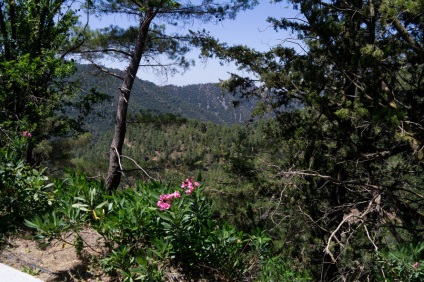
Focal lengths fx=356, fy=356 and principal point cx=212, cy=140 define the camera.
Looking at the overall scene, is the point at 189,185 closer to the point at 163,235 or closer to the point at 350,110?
the point at 163,235

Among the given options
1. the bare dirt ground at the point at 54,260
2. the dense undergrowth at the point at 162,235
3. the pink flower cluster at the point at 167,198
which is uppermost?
the pink flower cluster at the point at 167,198

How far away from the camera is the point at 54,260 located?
101 inches

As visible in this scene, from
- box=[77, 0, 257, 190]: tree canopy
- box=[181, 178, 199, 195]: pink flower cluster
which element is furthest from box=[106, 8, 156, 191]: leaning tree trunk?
box=[181, 178, 199, 195]: pink flower cluster

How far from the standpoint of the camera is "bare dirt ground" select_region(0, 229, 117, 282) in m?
2.38

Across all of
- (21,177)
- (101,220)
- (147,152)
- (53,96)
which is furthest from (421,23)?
(147,152)

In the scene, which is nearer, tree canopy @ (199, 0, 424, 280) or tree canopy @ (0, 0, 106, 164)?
tree canopy @ (199, 0, 424, 280)

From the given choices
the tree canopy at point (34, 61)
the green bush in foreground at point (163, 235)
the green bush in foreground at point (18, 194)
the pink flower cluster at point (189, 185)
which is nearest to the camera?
the green bush in foreground at point (163, 235)

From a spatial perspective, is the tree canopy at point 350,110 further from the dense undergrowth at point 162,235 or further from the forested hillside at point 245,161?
the dense undergrowth at point 162,235

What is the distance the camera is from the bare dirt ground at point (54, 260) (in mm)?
2381

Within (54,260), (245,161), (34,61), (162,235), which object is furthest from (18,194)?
(245,161)

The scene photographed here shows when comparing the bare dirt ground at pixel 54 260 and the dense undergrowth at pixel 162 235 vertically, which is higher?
the dense undergrowth at pixel 162 235

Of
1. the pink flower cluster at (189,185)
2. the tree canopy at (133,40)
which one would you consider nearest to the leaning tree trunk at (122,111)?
the tree canopy at (133,40)

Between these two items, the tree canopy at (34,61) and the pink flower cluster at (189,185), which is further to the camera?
the tree canopy at (34,61)

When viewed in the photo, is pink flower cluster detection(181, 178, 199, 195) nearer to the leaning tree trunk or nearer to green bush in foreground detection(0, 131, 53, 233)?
green bush in foreground detection(0, 131, 53, 233)
